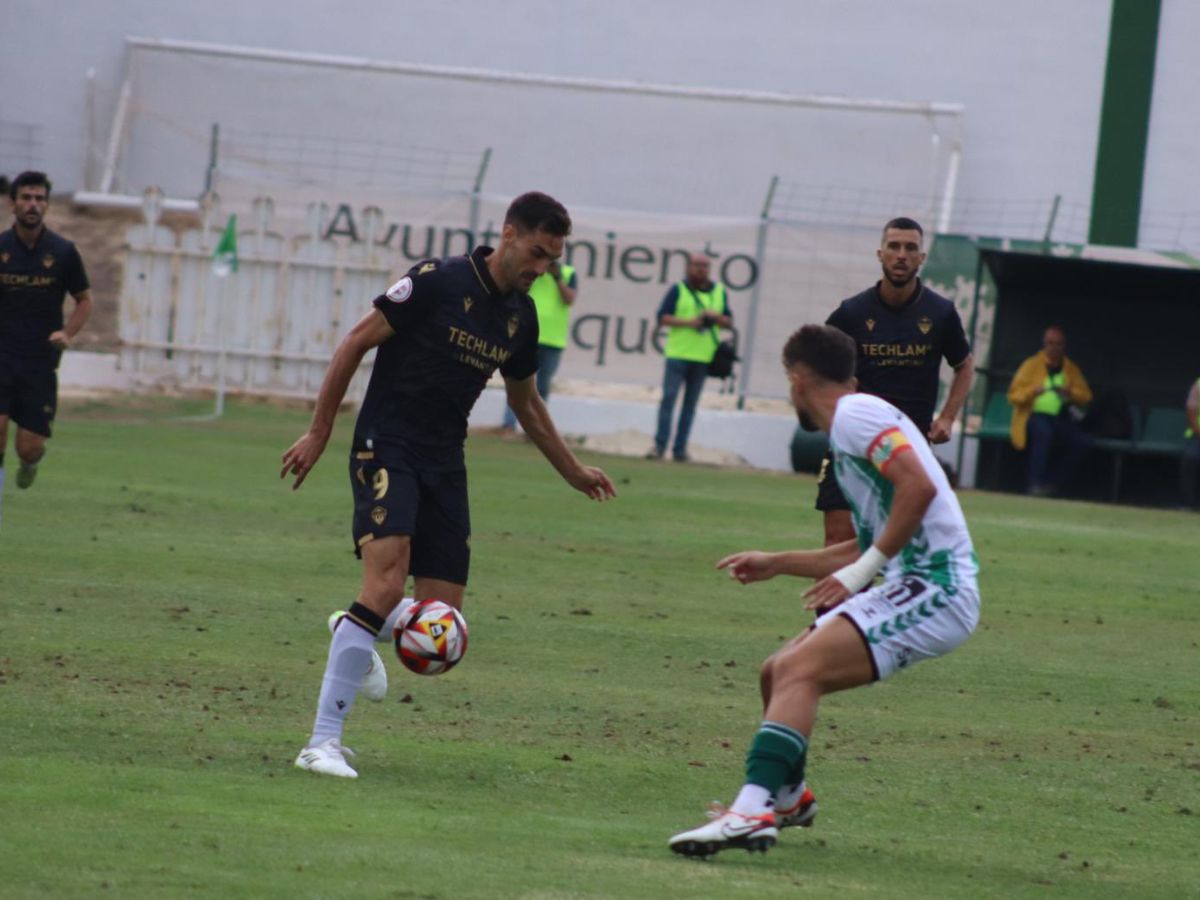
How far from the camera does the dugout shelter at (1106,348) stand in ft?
74.1

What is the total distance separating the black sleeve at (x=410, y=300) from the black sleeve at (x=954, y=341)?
3764 millimetres

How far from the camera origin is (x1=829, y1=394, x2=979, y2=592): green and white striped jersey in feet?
19.8

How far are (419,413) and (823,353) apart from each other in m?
1.79

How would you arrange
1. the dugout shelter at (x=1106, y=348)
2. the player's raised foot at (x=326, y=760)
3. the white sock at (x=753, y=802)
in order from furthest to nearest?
the dugout shelter at (x=1106, y=348), the player's raised foot at (x=326, y=760), the white sock at (x=753, y=802)

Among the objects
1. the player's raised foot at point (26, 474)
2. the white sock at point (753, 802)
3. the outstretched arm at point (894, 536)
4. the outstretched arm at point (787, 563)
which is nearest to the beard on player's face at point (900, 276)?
the outstretched arm at point (787, 563)

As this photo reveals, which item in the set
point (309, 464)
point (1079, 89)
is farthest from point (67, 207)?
point (309, 464)

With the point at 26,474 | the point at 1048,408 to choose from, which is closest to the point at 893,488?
the point at 26,474

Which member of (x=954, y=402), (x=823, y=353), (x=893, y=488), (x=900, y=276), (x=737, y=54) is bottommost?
(x=893, y=488)

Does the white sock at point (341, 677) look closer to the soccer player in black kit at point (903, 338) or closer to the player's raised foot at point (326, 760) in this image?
the player's raised foot at point (326, 760)

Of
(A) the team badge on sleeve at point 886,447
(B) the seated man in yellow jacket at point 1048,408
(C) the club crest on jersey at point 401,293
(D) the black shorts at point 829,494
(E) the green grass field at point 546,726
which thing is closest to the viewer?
(E) the green grass field at point 546,726

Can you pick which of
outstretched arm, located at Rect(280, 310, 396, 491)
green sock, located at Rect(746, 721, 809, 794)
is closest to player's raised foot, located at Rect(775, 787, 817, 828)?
green sock, located at Rect(746, 721, 809, 794)

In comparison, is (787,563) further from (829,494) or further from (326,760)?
(829,494)

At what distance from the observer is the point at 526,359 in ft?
25.5

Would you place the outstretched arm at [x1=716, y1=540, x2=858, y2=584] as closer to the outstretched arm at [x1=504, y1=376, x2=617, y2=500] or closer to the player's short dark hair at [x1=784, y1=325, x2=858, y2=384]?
the player's short dark hair at [x1=784, y1=325, x2=858, y2=384]
